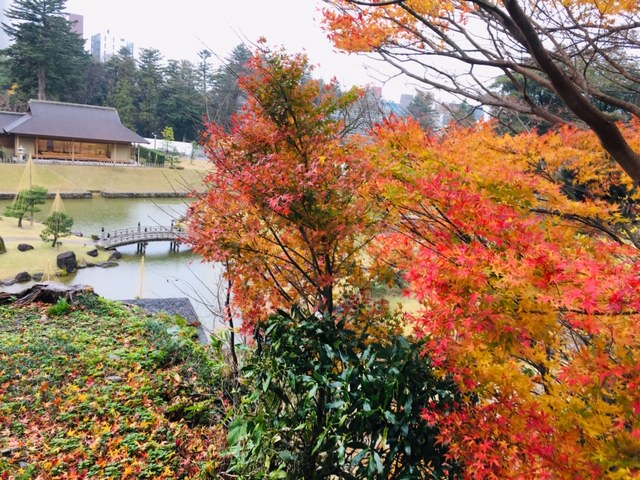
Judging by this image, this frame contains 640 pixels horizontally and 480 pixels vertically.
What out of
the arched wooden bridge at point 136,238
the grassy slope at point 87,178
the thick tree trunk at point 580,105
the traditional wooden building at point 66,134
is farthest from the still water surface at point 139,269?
the traditional wooden building at point 66,134

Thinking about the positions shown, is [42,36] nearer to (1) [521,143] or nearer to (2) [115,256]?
(2) [115,256]

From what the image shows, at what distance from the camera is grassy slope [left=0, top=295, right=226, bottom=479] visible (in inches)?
110

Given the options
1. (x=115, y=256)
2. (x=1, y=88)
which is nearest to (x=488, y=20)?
(x=115, y=256)

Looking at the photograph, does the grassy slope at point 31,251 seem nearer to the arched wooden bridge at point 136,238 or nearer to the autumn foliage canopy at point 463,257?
the arched wooden bridge at point 136,238

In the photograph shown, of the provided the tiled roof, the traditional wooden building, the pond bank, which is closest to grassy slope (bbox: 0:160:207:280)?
the pond bank

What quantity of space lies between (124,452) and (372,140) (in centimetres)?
296

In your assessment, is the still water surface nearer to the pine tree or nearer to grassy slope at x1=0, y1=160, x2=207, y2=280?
grassy slope at x1=0, y1=160, x2=207, y2=280

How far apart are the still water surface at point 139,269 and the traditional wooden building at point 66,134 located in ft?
17.1

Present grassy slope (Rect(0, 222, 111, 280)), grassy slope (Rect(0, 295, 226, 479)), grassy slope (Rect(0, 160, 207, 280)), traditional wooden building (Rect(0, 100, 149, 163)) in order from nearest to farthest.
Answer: grassy slope (Rect(0, 295, 226, 479))
grassy slope (Rect(0, 222, 111, 280))
grassy slope (Rect(0, 160, 207, 280))
traditional wooden building (Rect(0, 100, 149, 163))

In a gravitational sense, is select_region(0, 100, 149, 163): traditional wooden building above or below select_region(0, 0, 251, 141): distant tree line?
below

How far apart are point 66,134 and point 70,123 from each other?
3.71 feet

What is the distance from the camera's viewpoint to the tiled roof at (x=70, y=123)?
22250mm

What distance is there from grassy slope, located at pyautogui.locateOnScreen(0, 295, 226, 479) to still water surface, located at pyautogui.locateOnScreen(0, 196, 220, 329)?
4.84 ft

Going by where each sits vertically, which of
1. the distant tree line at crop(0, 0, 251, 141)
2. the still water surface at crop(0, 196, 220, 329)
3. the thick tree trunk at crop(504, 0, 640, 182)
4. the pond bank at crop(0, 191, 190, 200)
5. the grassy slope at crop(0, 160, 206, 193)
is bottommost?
the still water surface at crop(0, 196, 220, 329)
